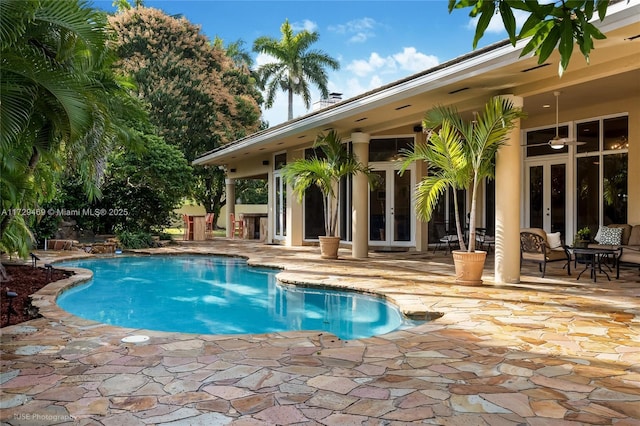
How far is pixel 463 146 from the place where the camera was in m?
7.59

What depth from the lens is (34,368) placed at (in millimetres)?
3738

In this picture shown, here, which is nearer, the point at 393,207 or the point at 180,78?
the point at 393,207

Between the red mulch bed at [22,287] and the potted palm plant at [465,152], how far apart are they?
5.71m

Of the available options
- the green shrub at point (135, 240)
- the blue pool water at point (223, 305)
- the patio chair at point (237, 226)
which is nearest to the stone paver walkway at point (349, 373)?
the blue pool water at point (223, 305)

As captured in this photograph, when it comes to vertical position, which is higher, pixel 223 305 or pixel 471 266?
pixel 471 266

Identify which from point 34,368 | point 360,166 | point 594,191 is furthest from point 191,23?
point 34,368

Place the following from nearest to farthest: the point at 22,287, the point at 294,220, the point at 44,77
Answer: the point at 44,77 < the point at 22,287 < the point at 294,220

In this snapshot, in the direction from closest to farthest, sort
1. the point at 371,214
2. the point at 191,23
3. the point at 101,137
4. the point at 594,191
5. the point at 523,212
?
the point at 101,137, the point at 594,191, the point at 523,212, the point at 371,214, the point at 191,23

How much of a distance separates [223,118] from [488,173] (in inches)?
644

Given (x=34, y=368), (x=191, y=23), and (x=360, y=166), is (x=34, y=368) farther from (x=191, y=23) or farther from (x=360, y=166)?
(x=191, y=23)

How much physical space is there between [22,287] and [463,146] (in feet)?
23.4

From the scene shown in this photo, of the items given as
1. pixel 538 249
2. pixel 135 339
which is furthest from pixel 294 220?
pixel 135 339

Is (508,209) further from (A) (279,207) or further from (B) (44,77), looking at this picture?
(A) (279,207)

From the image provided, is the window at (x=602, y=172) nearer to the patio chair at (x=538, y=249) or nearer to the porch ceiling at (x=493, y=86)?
the porch ceiling at (x=493, y=86)
